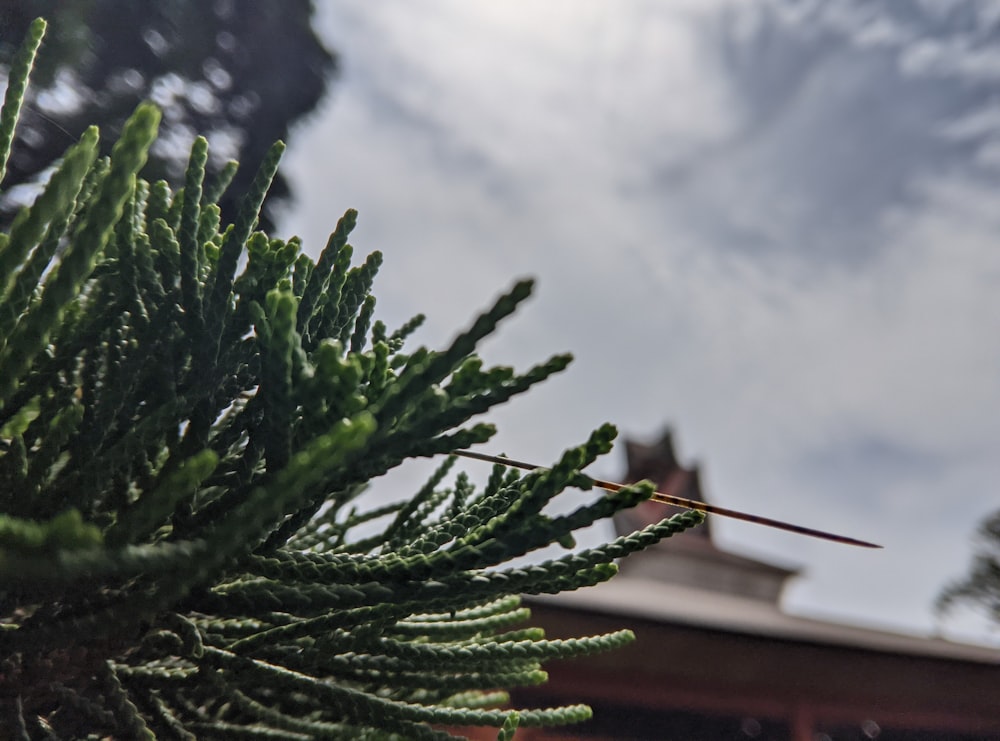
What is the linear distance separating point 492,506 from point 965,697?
4.82m

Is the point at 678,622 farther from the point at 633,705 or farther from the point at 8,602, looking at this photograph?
the point at 8,602

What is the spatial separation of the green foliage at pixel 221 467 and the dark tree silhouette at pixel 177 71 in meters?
2.85

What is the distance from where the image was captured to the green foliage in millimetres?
466

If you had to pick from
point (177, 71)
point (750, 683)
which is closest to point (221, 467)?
point (750, 683)

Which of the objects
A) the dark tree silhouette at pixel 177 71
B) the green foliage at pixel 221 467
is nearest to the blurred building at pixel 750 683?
the green foliage at pixel 221 467

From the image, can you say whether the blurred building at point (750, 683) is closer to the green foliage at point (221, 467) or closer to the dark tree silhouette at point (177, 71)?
the green foliage at point (221, 467)

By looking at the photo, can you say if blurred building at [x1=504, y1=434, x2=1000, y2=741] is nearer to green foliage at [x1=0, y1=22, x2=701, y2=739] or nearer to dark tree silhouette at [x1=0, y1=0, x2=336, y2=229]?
green foliage at [x1=0, y1=22, x2=701, y2=739]

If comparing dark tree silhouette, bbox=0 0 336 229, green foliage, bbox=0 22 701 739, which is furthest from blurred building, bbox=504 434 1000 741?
dark tree silhouette, bbox=0 0 336 229

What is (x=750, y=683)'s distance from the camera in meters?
3.52

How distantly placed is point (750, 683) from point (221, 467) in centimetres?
368

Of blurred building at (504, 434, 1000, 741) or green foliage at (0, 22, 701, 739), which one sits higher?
blurred building at (504, 434, 1000, 741)

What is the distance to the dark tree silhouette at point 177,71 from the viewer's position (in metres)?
3.52

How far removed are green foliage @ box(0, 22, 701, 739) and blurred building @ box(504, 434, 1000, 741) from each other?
244cm

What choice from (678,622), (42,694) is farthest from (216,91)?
(42,694)
